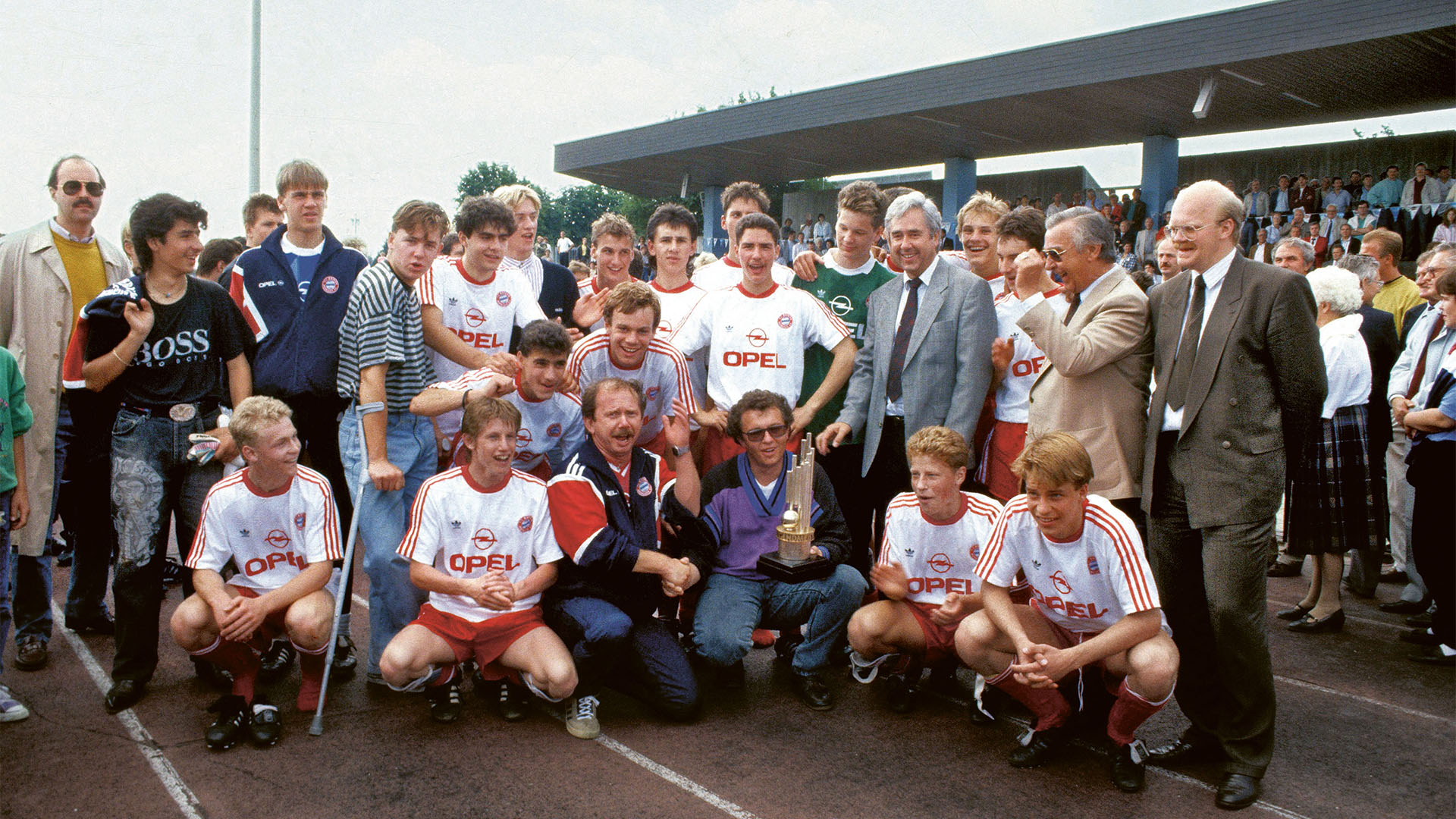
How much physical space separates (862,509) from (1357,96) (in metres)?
21.1

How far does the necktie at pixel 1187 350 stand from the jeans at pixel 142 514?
3.92 metres

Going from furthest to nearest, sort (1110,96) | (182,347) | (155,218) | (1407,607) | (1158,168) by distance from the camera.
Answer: (1158,168)
(1110,96)
(1407,607)
(182,347)
(155,218)

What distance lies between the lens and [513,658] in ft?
13.0

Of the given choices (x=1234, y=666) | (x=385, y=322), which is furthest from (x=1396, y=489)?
(x=385, y=322)

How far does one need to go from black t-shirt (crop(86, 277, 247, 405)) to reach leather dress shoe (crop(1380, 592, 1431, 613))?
659 cm

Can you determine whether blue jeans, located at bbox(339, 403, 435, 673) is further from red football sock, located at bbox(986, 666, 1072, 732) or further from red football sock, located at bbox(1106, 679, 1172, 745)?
red football sock, located at bbox(1106, 679, 1172, 745)

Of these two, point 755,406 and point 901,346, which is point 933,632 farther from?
point 901,346

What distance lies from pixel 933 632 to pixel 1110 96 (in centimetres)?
1962

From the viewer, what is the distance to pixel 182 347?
4.16 metres

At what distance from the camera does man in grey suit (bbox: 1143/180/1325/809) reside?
11.2ft

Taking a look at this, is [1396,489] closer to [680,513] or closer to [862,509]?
[862,509]

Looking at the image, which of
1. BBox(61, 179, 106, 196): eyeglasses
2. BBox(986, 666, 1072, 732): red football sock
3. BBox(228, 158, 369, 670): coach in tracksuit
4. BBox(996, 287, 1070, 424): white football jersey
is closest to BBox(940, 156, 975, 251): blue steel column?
BBox(996, 287, 1070, 424): white football jersey

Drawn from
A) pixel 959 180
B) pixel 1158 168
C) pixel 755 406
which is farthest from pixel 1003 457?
pixel 959 180

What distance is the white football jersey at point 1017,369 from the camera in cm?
488
